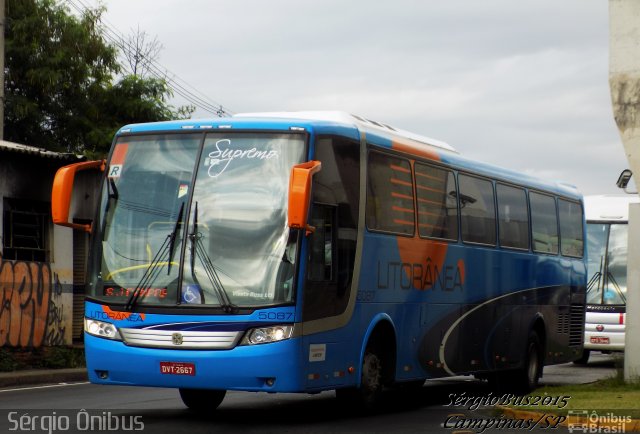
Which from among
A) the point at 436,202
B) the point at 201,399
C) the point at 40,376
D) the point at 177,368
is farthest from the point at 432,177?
the point at 40,376

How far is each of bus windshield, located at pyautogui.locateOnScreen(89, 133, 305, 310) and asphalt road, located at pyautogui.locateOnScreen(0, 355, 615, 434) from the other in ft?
4.46

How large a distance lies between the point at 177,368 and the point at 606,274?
681 inches

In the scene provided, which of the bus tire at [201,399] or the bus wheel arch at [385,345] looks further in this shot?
the bus tire at [201,399]

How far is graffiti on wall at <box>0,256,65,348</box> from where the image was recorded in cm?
2297

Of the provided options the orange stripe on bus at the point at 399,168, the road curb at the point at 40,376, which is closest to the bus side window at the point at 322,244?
the orange stripe on bus at the point at 399,168

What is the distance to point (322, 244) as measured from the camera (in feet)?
42.9

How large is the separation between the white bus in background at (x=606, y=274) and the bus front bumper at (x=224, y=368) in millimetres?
16278

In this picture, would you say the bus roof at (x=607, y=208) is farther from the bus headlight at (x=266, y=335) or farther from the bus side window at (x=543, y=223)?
the bus headlight at (x=266, y=335)

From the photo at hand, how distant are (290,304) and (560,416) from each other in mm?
3168

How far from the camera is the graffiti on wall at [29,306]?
22969 millimetres

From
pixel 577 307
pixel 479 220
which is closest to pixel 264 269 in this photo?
pixel 479 220

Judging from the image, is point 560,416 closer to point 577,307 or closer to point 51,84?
point 577,307

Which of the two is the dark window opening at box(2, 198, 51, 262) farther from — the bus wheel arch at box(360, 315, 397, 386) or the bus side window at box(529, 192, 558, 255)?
the bus wheel arch at box(360, 315, 397, 386)

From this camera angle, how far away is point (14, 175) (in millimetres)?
23438
